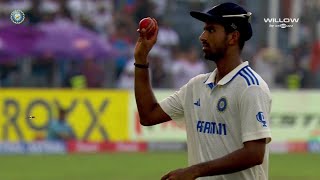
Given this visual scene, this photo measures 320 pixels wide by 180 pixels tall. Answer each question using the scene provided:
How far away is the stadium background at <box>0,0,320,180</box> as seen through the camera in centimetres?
1590

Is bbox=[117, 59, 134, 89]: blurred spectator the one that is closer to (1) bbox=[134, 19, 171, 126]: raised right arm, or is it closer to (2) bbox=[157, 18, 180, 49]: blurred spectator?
(2) bbox=[157, 18, 180, 49]: blurred spectator

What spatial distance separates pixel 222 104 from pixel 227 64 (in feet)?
Answer: 0.80

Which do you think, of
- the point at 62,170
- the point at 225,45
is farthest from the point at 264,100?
the point at 62,170

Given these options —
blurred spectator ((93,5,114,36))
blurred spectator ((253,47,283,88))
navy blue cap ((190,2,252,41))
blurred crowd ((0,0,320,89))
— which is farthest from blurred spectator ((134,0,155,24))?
navy blue cap ((190,2,252,41))

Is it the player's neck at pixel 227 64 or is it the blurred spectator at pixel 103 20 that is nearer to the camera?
the player's neck at pixel 227 64

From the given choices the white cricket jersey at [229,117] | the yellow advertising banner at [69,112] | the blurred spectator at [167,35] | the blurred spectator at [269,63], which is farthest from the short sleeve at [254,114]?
the yellow advertising banner at [69,112]

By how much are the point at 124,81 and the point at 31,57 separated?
6.72ft

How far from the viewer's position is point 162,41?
56.3ft

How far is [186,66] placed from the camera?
1780 centimetres

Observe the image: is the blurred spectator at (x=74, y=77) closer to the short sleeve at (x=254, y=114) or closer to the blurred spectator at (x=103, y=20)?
the blurred spectator at (x=103, y=20)

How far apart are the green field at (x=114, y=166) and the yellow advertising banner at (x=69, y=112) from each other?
1.58 ft

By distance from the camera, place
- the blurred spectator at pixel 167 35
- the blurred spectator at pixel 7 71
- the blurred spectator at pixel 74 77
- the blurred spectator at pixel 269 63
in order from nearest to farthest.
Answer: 1. the blurred spectator at pixel 269 63
2. the blurred spectator at pixel 167 35
3. the blurred spectator at pixel 7 71
4. the blurred spectator at pixel 74 77

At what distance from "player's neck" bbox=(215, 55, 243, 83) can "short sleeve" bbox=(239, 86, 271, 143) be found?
0.23 metres

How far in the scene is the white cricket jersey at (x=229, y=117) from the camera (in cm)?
492
